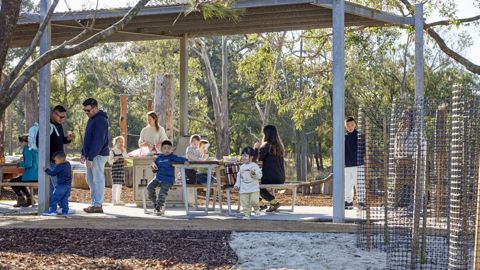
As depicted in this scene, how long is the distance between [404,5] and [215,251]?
48.6 ft

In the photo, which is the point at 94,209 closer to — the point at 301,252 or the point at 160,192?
the point at 160,192

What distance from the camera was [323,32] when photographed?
85.8ft

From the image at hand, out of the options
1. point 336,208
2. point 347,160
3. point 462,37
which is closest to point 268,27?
point 347,160

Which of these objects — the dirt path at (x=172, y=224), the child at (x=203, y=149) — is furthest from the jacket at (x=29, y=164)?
the child at (x=203, y=149)

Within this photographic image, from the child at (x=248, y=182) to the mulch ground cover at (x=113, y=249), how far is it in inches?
84.2

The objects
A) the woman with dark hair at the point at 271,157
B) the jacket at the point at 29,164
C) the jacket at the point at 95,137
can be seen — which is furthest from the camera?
the jacket at the point at 29,164

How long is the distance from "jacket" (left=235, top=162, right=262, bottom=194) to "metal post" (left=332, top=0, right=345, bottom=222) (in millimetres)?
1175

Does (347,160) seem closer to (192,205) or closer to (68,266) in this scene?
(192,205)

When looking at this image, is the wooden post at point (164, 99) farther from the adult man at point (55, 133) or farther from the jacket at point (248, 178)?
the jacket at point (248, 178)

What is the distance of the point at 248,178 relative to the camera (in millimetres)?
14391

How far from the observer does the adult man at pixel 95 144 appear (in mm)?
14922

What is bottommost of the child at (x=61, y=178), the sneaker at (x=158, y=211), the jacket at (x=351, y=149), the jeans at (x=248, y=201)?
the sneaker at (x=158, y=211)

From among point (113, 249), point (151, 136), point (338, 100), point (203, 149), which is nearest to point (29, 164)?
point (151, 136)

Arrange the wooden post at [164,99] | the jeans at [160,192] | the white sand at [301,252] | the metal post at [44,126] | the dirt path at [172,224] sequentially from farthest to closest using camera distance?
the wooden post at [164,99] < the metal post at [44,126] < the jeans at [160,192] < the dirt path at [172,224] < the white sand at [301,252]
